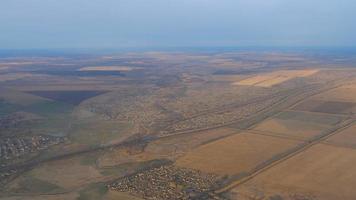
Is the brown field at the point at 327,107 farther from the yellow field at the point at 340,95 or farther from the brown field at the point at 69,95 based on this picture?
the brown field at the point at 69,95

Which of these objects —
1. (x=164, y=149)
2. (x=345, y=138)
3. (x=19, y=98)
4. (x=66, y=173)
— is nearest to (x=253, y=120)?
(x=345, y=138)

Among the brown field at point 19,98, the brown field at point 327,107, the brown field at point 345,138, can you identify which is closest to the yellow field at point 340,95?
the brown field at point 327,107

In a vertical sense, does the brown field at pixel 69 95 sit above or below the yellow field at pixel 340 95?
below

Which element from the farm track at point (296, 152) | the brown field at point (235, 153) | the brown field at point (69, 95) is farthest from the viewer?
the brown field at point (69, 95)

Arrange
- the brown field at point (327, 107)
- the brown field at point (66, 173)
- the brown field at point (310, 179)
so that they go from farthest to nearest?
the brown field at point (327, 107) < the brown field at point (66, 173) < the brown field at point (310, 179)

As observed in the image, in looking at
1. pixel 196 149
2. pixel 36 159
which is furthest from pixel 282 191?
pixel 36 159

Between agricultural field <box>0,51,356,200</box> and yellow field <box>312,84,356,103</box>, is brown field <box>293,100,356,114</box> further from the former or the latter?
yellow field <box>312,84,356,103</box>

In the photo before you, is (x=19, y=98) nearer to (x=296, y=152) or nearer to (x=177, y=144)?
(x=177, y=144)
